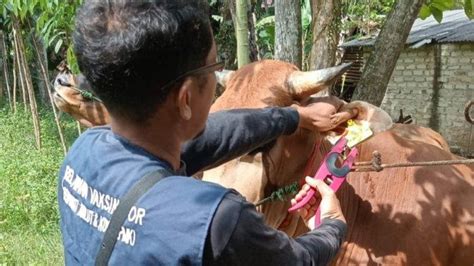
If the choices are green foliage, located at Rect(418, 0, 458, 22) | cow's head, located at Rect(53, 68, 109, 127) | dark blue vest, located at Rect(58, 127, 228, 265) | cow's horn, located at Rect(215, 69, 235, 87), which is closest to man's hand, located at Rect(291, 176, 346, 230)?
dark blue vest, located at Rect(58, 127, 228, 265)

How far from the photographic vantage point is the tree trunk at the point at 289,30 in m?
3.40

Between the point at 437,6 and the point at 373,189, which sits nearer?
the point at 373,189

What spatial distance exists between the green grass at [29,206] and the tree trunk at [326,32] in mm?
2905

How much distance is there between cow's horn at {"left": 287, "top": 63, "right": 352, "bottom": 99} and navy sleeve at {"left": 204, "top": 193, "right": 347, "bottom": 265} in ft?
3.57

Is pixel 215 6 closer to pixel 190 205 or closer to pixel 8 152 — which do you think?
pixel 8 152

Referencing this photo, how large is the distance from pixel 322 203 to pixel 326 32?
188cm

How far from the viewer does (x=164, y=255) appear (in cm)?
124

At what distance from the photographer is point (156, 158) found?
1385mm

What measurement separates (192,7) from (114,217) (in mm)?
500

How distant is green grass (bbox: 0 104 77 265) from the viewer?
5.14 meters

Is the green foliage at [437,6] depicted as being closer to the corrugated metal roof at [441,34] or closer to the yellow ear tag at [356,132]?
the yellow ear tag at [356,132]

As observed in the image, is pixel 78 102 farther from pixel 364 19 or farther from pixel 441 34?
pixel 364 19

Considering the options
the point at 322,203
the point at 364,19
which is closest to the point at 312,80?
the point at 322,203

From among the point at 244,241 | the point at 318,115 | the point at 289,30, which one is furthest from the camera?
the point at 289,30
